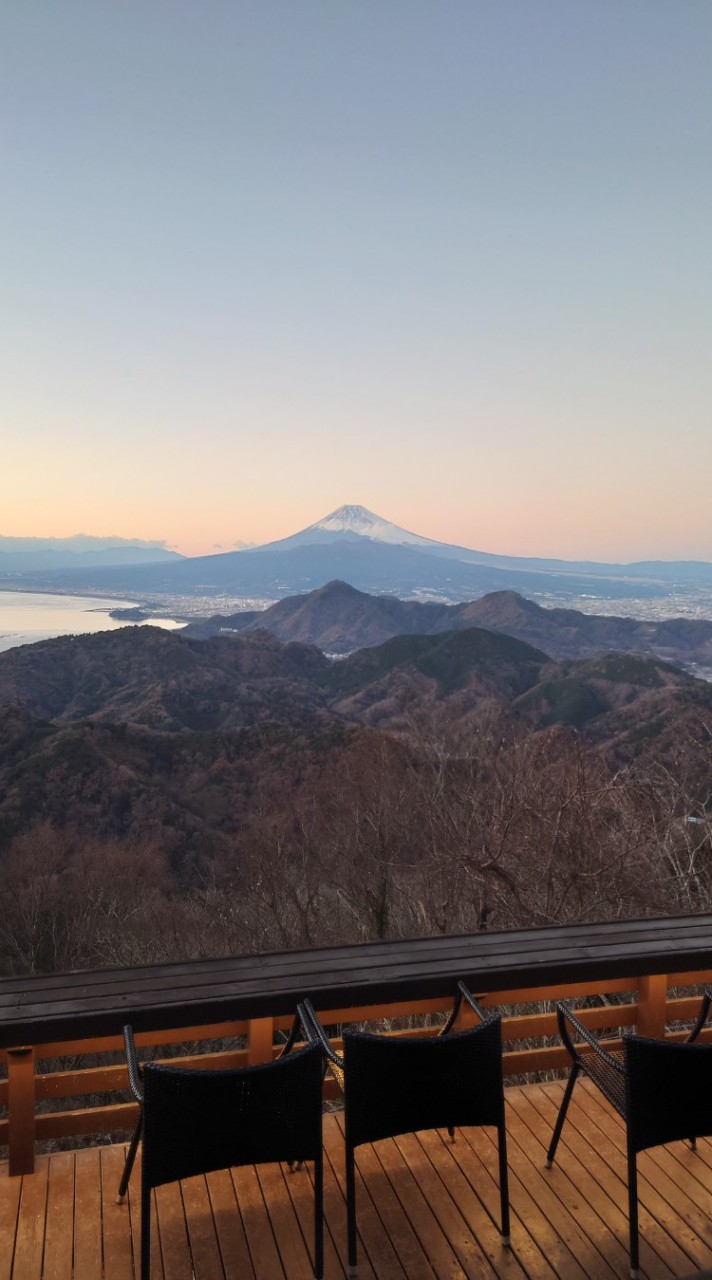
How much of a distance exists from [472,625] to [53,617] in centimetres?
4878

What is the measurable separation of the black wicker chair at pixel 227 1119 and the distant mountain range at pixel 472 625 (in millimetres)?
76805

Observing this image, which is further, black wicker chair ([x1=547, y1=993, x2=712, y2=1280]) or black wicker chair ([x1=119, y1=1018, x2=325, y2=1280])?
black wicker chair ([x1=547, y1=993, x2=712, y2=1280])

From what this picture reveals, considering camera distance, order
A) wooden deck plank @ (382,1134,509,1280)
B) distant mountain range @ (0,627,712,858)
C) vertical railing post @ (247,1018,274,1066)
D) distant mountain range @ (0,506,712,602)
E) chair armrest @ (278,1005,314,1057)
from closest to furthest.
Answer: wooden deck plank @ (382,1134,509,1280) < chair armrest @ (278,1005,314,1057) < vertical railing post @ (247,1018,274,1066) < distant mountain range @ (0,627,712,858) < distant mountain range @ (0,506,712,602)

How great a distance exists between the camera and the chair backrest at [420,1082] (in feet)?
6.88

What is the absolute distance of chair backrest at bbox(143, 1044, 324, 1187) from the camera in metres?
1.91

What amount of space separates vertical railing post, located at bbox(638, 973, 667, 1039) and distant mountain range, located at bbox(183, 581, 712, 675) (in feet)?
248

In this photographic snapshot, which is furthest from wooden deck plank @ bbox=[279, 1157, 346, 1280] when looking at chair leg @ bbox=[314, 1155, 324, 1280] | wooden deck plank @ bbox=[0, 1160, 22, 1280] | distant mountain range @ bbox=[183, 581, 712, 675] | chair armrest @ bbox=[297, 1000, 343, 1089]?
distant mountain range @ bbox=[183, 581, 712, 675]

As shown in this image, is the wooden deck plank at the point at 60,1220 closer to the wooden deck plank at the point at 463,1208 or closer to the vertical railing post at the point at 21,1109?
the vertical railing post at the point at 21,1109

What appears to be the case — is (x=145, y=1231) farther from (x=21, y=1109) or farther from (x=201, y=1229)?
(x=21, y=1109)

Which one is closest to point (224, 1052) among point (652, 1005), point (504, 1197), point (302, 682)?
point (504, 1197)

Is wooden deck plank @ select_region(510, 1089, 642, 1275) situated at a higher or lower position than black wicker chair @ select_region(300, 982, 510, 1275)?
lower

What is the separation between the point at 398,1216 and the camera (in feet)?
7.71

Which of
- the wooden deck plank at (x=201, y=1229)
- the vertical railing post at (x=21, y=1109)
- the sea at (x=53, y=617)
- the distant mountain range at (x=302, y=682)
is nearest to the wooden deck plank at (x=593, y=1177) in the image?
the wooden deck plank at (x=201, y=1229)

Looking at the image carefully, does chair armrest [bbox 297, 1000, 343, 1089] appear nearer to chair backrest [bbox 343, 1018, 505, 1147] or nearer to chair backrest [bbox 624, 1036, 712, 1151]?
chair backrest [bbox 343, 1018, 505, 1147]
